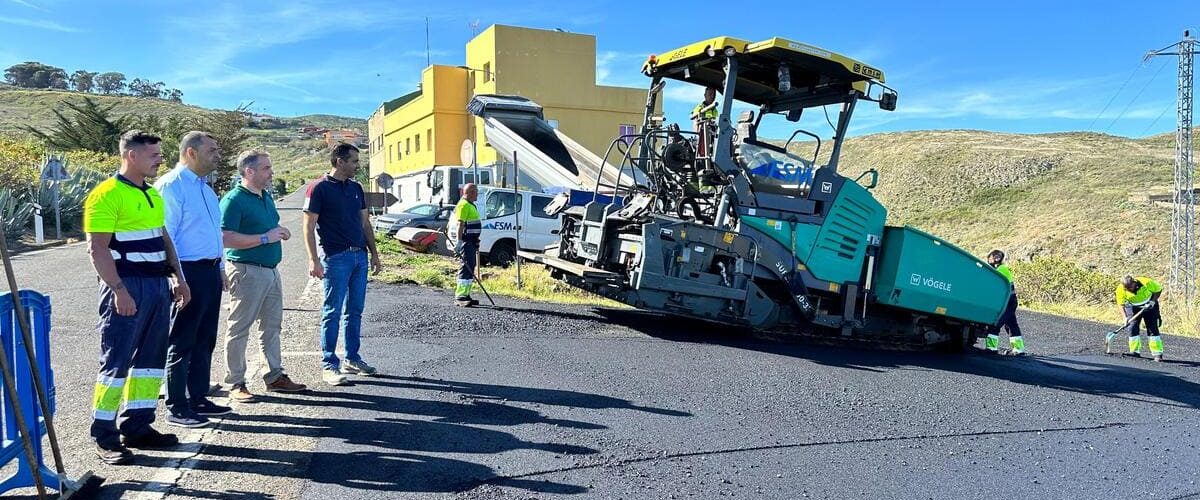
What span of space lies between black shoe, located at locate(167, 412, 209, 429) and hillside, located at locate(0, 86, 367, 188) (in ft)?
224

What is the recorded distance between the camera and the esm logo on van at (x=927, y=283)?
7.85 m

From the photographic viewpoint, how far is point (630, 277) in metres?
7.09

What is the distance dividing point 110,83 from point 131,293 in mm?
154440

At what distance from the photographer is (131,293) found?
374 centimetres

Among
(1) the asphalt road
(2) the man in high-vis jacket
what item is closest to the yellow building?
(1) the asphalt road

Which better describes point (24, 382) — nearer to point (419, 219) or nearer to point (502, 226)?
point (502, 226)

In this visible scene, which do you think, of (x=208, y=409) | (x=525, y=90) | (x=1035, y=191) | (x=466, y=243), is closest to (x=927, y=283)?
(x=466, y=243)

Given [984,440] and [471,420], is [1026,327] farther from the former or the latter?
[471,420]

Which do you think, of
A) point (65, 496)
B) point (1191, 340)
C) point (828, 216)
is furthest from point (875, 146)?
point (65, 496)

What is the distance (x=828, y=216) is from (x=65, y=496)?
256 inches

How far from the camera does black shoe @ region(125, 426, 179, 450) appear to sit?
3.91 m

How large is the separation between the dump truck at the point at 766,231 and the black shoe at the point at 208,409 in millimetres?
3502

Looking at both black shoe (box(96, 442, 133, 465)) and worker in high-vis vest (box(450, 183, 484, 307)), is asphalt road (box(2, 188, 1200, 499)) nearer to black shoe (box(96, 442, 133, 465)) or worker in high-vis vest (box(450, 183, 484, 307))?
black shoe (box(96, 442, 133, 465))

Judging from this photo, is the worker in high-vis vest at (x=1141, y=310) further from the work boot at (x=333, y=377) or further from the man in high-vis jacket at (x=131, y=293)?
the man in high-vis jacket at (x=131, y=293)
